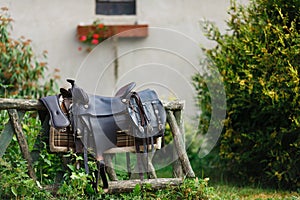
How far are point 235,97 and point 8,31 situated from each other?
3337 mm

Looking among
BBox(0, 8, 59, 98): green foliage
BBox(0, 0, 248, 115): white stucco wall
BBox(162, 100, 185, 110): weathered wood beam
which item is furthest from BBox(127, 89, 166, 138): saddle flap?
BBox(0, 0, 248, 115): white stucco wall

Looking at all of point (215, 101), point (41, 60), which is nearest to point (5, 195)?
point (215, 101)

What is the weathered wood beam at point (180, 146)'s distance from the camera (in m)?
4.79

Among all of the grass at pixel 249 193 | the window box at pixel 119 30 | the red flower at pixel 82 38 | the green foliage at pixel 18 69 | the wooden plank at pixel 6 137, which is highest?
the window box at pixel 119 30

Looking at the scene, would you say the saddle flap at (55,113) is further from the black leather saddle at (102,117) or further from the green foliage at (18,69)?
the green foliage at (18,69)

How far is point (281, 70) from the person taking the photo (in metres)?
5.38

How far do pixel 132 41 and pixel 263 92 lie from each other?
2.98 m

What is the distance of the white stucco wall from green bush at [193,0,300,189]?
1.76 m

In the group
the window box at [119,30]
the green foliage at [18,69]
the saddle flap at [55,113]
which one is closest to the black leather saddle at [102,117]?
the saddle flap at [55,113]

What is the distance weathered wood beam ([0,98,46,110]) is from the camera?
4.41 meters

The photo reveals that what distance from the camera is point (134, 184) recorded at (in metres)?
4.57

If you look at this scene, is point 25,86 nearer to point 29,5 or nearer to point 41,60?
point 41,60

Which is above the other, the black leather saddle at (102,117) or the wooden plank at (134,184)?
the black leather saddle at (102,117)

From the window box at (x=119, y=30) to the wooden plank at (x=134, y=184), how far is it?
347 cm
